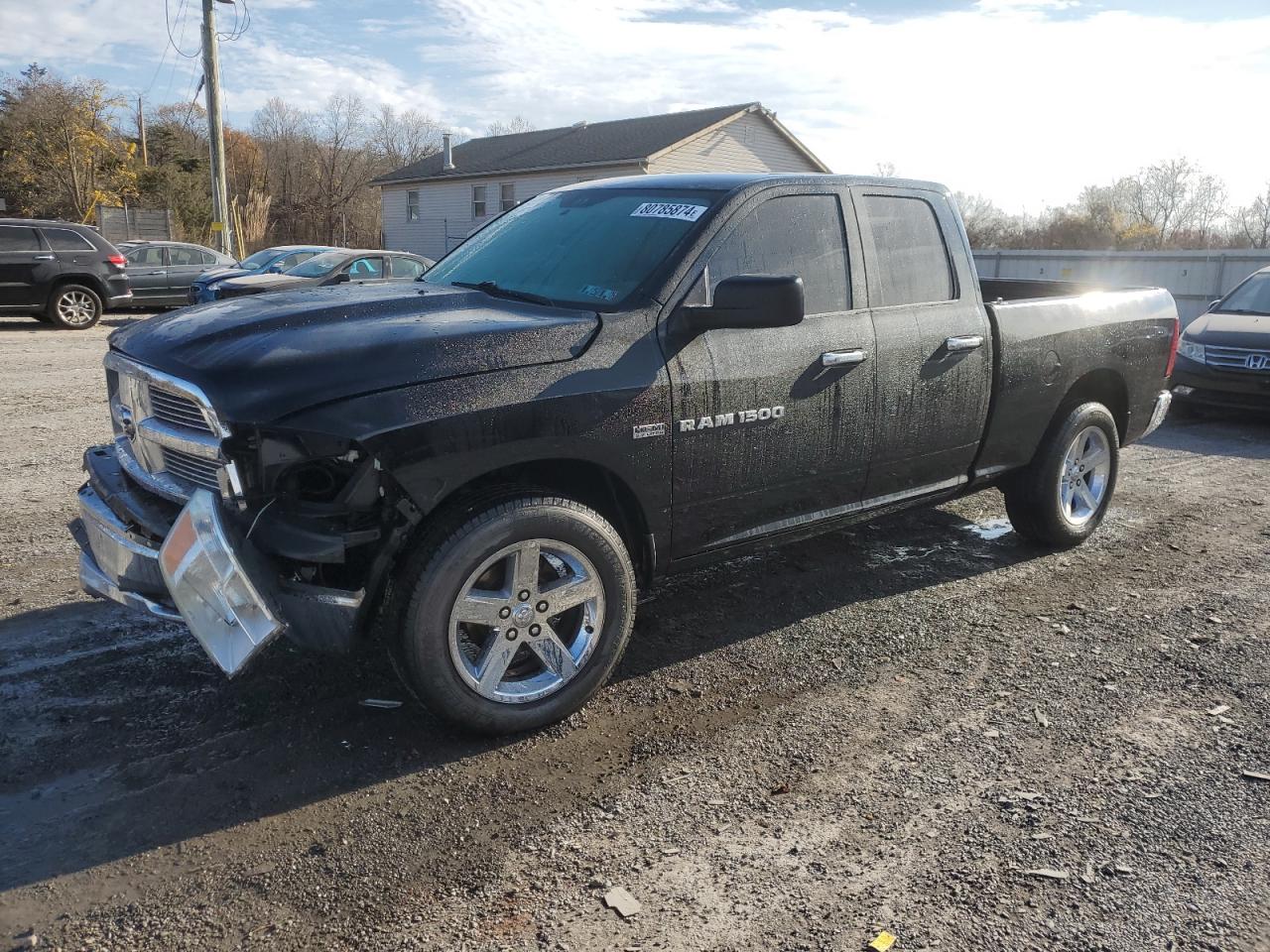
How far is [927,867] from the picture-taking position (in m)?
2.91

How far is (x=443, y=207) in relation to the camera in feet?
134

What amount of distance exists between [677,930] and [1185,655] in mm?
3026

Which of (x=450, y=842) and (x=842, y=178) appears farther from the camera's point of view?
(x=842, y=178)

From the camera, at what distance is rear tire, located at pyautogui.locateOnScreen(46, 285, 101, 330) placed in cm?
1630

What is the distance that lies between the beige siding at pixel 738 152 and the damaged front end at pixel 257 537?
1196 inches

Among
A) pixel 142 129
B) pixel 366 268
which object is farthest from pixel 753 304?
pixel 142 129

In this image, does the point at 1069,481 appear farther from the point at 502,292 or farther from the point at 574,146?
the point at 574,146

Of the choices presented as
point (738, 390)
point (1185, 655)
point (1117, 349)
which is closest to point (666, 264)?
point (738, 390)

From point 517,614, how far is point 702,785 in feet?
2.82

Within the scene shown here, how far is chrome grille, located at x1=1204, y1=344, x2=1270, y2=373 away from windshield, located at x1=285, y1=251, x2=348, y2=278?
40.0ft

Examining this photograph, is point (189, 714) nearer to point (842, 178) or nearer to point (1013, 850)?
point (1013, 850)

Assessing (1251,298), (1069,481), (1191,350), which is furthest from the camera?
(1251,298)

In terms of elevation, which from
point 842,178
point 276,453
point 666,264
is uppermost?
point 842,178

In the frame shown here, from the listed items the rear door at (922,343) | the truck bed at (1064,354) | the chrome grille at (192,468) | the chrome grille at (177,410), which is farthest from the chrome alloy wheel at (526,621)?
the truck bed at (1064,354)
